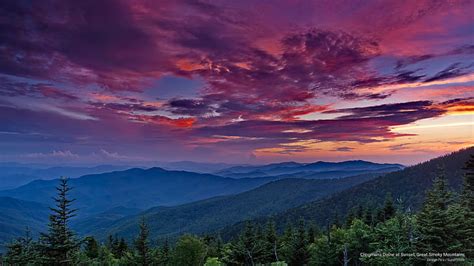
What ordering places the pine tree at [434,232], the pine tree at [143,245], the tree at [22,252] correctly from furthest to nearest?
the pine tree at [143,245] → the tree at [22,252] → the pine tree at [434,232]

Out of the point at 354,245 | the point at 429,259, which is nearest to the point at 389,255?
the point at 429,259

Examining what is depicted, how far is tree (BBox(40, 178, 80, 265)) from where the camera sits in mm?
23969

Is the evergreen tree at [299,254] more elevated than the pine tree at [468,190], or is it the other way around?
the pine tree at [468,190]

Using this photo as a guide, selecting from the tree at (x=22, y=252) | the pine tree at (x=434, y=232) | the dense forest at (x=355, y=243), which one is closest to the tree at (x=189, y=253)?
the dense forest at (x=355, y=243)

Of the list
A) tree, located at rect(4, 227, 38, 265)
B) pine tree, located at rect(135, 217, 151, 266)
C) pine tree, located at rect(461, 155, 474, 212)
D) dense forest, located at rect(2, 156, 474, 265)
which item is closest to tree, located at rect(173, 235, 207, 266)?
dense forest, located at rect(2, 156, 474, 265)

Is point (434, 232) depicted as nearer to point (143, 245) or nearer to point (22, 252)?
point (143, 245)

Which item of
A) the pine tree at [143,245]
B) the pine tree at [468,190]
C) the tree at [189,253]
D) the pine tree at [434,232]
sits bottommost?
the tree at [189,253]

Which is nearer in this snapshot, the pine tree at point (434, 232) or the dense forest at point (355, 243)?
the dense forest at point (355, 243)

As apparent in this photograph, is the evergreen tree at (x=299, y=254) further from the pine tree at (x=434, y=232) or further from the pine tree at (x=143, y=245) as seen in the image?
the pine tree at (x=434, y=232)

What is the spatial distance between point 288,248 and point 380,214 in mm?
23346

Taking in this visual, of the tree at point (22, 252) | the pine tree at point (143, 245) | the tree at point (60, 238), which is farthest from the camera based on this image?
the pine tree at point (143, 245)

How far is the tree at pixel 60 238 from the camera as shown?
78.6ft

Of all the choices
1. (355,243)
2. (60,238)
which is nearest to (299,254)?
(355,243)

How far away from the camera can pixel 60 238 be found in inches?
951
